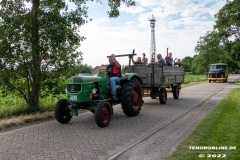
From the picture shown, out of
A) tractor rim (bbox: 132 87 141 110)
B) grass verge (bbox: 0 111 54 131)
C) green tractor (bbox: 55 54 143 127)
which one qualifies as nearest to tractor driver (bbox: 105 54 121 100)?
green tractor (bbox: 55 54 143 127)

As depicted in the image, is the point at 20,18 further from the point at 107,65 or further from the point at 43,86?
the point at 107,65

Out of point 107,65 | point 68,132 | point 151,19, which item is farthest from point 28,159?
point 151,19

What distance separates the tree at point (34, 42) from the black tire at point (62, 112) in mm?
2123

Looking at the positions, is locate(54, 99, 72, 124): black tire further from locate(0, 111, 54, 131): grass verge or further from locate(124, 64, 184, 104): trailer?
locate(124, 64, 184, 104): trailer

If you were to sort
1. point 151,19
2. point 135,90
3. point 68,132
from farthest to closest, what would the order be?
1. point 151,19
2. point 135,90
3. point 68,132

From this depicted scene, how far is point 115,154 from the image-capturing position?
518cm

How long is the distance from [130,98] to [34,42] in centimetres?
386

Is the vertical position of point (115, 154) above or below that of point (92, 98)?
below

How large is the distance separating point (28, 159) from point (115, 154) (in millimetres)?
1662

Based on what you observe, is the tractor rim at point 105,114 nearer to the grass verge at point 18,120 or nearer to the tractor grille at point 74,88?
the tractor grille at point 74,88

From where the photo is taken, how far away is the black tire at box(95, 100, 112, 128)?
7.20 metres

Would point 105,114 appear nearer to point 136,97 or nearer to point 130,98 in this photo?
point 130,98

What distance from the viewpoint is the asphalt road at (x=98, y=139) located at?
5.18 meters

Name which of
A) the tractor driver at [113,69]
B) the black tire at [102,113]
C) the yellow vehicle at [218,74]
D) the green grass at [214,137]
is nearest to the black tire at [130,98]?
the tractor driver at [113,69]
